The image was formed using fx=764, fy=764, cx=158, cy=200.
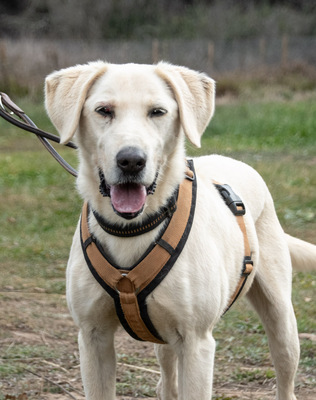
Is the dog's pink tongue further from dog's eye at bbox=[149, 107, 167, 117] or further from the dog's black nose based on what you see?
dog's eye at bbox=[149, 107, 167, 117]

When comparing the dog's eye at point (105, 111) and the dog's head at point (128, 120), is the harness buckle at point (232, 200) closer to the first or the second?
the dog's head at point (128, 120)

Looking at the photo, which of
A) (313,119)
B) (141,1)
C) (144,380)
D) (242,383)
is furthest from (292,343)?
(141,1)

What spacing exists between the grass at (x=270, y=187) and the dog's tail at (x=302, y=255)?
1.35 feet

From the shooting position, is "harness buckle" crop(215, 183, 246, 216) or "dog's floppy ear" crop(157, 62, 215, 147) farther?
"harness buckle" crop(215, 183, 246, 216)

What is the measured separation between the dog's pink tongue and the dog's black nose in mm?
147

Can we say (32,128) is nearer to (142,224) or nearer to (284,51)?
(142,224)

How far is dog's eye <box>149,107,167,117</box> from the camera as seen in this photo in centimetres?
319

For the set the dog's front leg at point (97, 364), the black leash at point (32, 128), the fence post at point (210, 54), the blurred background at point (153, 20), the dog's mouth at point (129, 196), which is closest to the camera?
the dog's mouth at point (129, 196)

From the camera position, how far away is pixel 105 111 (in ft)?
10.4

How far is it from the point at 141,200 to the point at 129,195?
54 millimetres

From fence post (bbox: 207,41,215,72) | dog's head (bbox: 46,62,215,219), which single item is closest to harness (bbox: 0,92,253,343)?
dog's head (bbox: 46,62,215,219)

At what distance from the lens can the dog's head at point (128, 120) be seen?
10.1 feet

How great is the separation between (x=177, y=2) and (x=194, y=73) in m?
33.5

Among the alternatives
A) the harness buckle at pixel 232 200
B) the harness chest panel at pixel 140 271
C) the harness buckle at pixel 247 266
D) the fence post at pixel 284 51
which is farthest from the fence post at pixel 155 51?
the harness chest panel at pixel 140 271
